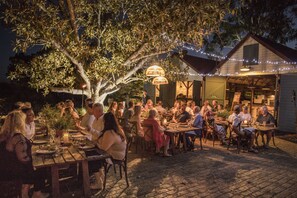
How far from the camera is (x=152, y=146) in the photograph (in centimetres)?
729

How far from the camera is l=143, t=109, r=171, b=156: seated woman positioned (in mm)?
6838

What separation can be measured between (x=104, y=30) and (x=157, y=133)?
4065 mm

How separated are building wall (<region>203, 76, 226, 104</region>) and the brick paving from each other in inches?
340

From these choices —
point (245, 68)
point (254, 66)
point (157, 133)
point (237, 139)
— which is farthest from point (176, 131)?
point (254, 66)

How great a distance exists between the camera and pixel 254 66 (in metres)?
13.8

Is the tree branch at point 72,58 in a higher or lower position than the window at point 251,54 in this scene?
lower

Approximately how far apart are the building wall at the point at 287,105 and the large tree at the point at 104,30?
6322mm

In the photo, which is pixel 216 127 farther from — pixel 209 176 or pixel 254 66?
pixel 254 66

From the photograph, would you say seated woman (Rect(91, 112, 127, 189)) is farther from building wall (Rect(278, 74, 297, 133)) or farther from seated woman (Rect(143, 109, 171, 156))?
building wall (Rect(278, 74, 297, 133))

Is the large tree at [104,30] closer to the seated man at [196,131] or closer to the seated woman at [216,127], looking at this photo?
the seated man at [196,131]

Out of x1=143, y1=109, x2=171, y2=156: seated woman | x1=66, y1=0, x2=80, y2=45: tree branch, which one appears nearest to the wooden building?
x1=143, y1=109, x2=171, y2=156: seated woman

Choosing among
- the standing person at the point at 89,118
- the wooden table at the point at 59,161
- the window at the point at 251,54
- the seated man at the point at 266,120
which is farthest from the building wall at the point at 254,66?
the wooden table at the point at 59,161

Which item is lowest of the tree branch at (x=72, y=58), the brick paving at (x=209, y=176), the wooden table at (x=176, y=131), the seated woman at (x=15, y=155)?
the brick paving at (x=209, y=176)

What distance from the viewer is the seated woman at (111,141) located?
451cm
